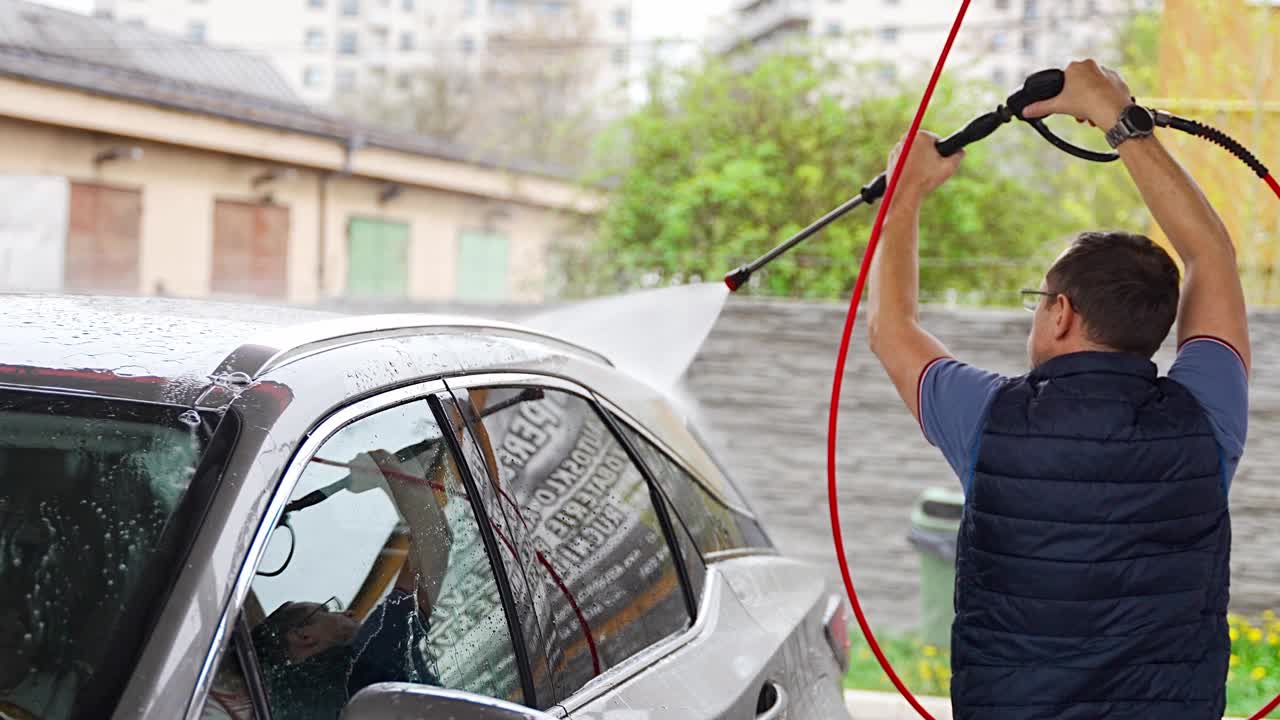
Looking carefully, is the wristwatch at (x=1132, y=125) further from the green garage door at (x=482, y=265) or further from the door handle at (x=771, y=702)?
the green garage door at (x=482, y=265)

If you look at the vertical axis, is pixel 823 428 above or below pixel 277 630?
below

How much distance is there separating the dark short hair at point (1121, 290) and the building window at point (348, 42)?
90.2m

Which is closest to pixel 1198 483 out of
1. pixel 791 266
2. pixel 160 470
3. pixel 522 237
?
Answer: pixel 160 470

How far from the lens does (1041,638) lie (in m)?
2.49

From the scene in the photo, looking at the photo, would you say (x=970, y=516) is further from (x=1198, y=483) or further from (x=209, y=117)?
(x=209, y=117)

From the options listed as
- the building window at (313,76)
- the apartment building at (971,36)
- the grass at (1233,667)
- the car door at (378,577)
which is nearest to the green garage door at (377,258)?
the apartment building at (971,36)

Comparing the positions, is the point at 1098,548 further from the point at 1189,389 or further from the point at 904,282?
the point at 904,282

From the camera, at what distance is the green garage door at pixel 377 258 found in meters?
18.9

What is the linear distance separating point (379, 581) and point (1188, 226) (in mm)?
1630

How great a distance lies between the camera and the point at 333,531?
199cm

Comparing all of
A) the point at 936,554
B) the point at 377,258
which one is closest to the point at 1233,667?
the point at 936,554

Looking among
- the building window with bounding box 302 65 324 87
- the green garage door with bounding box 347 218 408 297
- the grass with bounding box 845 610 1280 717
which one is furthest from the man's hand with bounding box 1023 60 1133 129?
the building window with bounding box 302 65 324 87

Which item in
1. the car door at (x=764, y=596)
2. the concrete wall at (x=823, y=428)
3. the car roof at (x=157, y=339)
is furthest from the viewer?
the concrete wall at (x=823, y=428)

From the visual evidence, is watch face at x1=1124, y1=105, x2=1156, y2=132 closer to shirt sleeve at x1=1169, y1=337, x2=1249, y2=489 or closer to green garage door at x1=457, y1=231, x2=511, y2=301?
shirt sleeve at x1=1169, y1=337, x2=1249, y2=489
